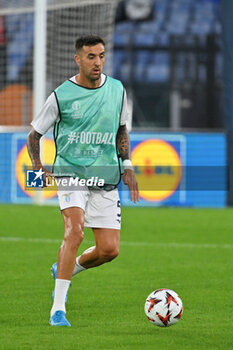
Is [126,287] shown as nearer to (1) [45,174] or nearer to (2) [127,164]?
(2) [127,164]

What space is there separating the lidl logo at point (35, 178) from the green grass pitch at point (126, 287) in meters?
0.98

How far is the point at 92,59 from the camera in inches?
248

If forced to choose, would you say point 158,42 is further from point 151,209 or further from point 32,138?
point 32,138

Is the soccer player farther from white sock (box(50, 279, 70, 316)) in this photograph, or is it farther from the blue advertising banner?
the blue advertising banner

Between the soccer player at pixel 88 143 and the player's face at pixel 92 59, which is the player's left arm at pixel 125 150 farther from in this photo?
the player's face at pixel 92 59

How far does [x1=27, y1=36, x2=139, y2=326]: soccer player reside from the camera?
6.30 m

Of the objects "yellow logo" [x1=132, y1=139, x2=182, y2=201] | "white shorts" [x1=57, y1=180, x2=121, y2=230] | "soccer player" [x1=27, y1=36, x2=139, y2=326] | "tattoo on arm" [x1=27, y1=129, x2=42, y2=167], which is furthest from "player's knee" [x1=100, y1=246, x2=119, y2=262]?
"yellow logo" [x1=132, y1=139, x2=182, y2=201]

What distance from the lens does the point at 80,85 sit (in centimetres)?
646

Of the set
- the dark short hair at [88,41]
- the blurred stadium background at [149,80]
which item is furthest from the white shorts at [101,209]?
the blurred stadium background at [149,80]

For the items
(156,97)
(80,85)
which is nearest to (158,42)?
(156,97)

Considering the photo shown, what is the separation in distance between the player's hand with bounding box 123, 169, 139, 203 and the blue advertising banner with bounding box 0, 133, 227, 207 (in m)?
11.5

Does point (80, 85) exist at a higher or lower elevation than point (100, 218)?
higher

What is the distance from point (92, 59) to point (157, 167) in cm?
1192

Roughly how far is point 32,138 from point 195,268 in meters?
3.71
